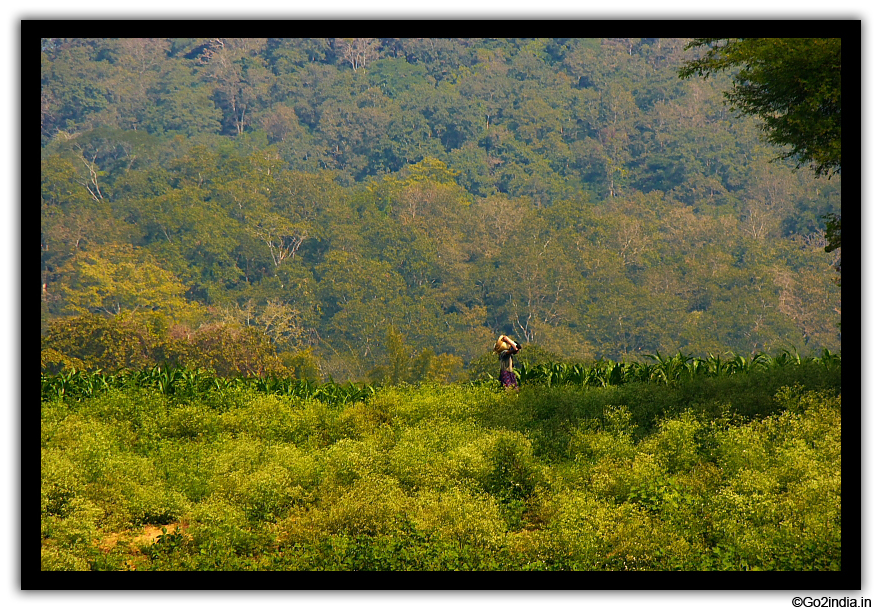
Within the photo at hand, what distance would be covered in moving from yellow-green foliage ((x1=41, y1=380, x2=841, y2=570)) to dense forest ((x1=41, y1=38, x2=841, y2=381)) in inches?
706

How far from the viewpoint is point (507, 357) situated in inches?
448

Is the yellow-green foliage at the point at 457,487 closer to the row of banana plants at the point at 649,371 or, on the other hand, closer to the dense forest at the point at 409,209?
the row of banana plants at the point at 649,371

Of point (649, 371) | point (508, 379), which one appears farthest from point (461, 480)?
point (649, 371)

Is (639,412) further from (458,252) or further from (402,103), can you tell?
(402,103)

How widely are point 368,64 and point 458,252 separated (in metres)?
21.0

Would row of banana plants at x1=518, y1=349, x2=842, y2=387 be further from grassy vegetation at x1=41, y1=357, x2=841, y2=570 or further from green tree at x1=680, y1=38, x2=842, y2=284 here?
green tree at x1=680, y1=38, x2=842, y2=284

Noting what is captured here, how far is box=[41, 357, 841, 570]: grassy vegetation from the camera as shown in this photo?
6586mm

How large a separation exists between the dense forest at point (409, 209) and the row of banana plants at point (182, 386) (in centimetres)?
1497

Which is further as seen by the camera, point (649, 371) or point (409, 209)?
point (409, 209)

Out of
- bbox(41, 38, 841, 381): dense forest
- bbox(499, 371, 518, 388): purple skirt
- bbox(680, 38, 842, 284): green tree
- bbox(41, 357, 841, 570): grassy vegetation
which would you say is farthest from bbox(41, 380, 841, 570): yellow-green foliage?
bbox(41, 38, 841, 381): dense forest

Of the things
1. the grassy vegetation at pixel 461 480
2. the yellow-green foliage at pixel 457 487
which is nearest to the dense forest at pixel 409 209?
the grassy vegetation at pixel 461 480

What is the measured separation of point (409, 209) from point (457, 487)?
42.3 m

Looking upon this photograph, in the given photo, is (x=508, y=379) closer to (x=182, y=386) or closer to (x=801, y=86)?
(x=182, y=386)

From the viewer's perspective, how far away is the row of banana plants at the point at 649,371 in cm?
1140
